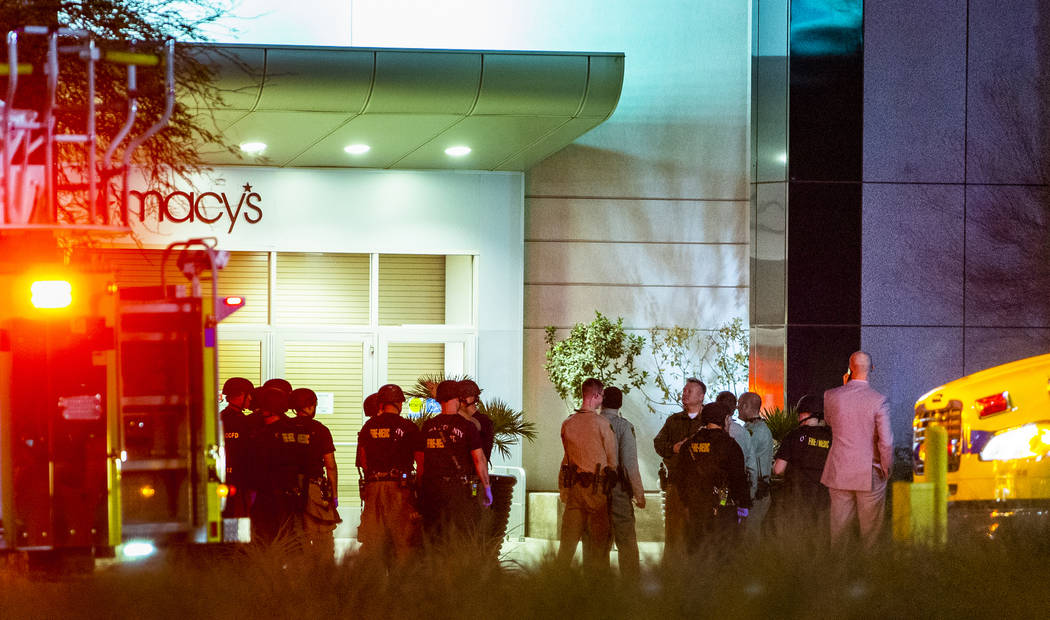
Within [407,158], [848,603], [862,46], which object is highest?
[862,46]

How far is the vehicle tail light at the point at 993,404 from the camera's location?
9.45 m

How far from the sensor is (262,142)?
620 inches

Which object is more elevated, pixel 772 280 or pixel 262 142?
pixel 262 142

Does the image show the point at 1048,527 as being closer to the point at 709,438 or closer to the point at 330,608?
the point at 709,438

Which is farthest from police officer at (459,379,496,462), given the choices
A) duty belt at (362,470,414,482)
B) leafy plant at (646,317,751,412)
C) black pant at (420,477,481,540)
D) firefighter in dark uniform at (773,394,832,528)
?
leafy plant at (646,317,751,412)

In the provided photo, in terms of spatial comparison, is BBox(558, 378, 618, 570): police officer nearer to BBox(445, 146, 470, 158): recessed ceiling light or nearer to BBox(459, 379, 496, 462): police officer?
BBox(459, 379, 496, 462): police officer

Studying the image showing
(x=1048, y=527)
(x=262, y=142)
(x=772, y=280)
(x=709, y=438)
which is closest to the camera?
(x=1048, y=527)

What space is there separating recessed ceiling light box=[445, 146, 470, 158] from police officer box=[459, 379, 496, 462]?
5.09m

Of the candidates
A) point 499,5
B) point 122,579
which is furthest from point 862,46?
point 122,579

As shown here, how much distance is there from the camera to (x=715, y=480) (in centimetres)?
1034

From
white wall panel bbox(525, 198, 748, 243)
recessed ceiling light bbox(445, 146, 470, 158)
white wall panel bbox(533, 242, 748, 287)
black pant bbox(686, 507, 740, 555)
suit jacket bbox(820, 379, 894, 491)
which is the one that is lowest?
black pant bbox(686, 507, 740, 555)

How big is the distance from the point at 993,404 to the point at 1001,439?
25 cm

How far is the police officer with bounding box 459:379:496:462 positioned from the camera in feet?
36.0

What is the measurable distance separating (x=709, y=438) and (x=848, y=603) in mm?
3614
